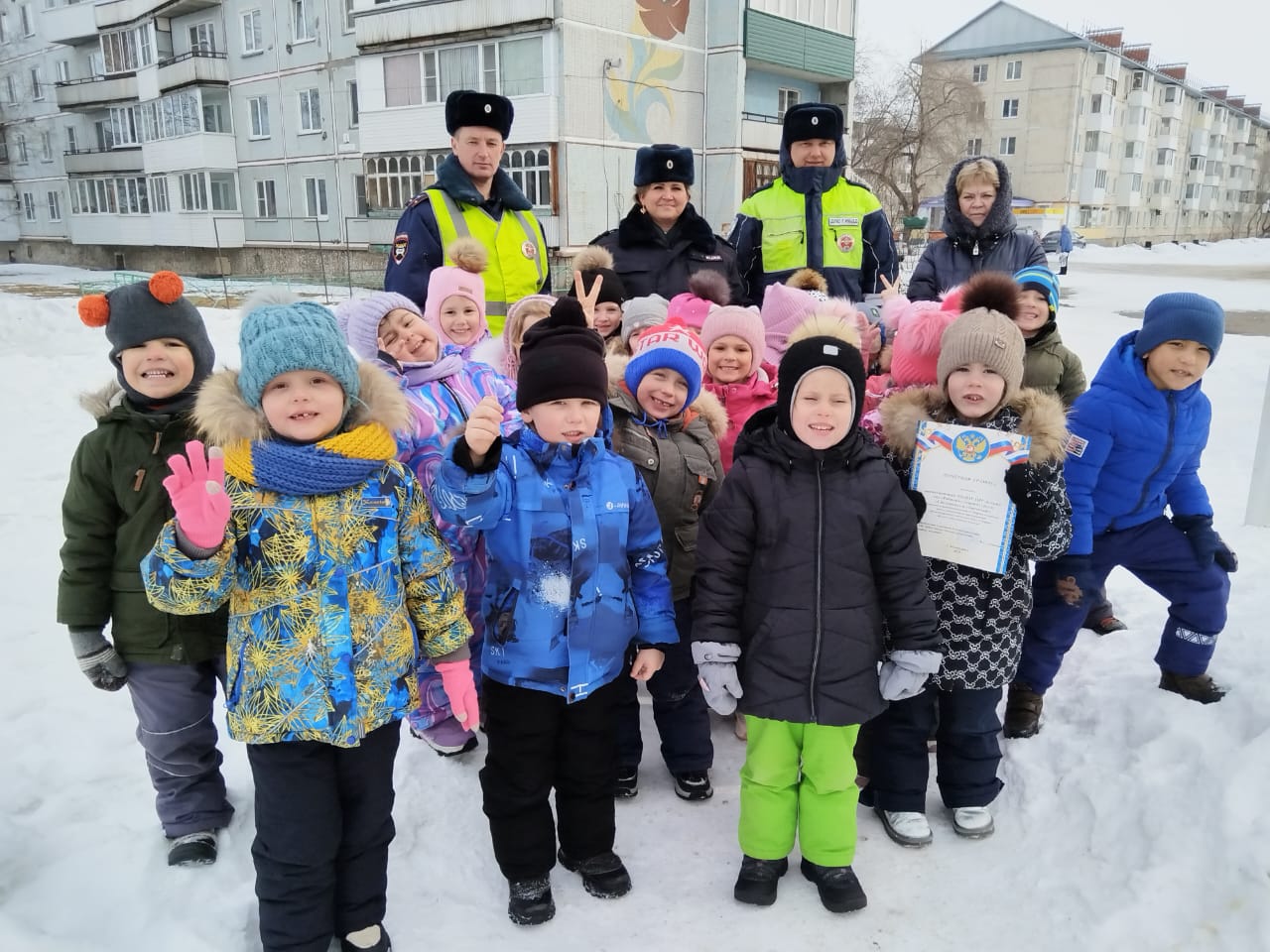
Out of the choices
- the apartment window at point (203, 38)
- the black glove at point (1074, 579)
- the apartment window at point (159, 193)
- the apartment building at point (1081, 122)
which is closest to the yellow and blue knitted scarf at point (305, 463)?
the black glove at point (1074, 579)

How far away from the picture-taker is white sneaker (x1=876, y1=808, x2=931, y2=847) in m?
2.87

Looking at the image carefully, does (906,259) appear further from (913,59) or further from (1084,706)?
(1084,706)

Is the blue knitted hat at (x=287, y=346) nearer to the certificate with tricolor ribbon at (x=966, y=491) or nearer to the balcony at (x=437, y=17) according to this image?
the certificate with tricolor ribbon at (x=966, y=491)

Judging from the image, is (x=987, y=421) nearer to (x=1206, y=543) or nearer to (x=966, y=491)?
(x=966, y=491)

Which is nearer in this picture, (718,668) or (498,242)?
(718,668)

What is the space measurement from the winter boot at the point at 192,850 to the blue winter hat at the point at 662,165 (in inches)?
142

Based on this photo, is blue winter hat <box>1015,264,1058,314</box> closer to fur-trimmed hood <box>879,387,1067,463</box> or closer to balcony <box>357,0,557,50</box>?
fur-trimmed hood <box>879,387,1067,463</box>

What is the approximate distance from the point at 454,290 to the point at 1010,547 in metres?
2.38

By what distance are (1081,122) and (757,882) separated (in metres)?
59.6

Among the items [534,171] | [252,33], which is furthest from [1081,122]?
[252,33]

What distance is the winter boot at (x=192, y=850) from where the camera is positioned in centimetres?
259

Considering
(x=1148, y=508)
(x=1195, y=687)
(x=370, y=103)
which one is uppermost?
(x=370, y=103)

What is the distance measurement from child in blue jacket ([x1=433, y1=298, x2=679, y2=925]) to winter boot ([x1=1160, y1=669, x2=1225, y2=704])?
2139 millimetres

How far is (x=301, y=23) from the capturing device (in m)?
25.3
